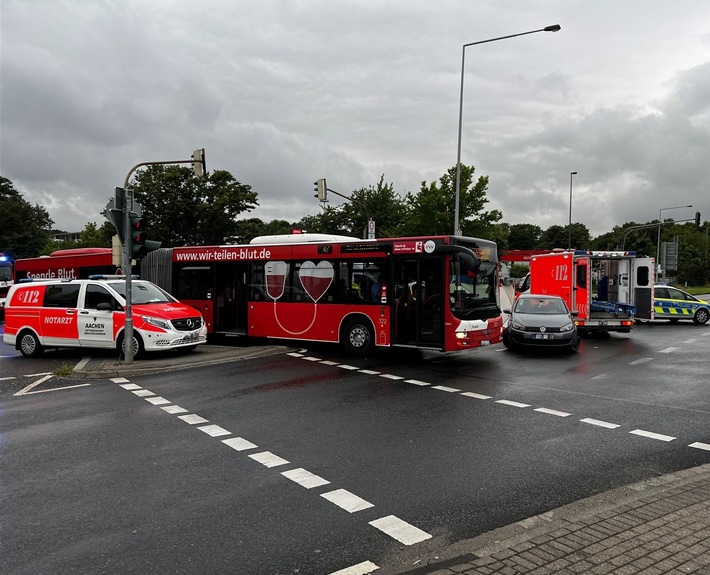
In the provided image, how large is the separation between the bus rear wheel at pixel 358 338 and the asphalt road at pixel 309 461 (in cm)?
280

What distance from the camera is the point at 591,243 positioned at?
423ft

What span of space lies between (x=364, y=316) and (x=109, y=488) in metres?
9.35

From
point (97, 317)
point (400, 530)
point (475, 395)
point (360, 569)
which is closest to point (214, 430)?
point (400, 530)

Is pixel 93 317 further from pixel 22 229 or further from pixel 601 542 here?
pixel 22 229

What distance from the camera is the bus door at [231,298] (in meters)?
16.6

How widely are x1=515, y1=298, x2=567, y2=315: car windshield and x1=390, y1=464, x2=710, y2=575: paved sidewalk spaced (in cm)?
1151

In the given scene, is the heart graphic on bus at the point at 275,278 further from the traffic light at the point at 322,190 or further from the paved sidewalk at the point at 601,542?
the paved sidewalk at the point at 601,542

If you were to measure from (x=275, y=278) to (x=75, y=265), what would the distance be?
1266 cm

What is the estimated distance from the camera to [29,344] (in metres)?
14.7

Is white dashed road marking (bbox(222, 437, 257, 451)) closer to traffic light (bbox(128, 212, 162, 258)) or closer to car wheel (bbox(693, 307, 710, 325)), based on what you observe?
traffic light (bbox(128, 212, 162, 258))

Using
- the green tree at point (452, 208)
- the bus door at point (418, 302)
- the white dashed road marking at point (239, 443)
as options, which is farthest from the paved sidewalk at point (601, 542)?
the green tree at point (452, 208)

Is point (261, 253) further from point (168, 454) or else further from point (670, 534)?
point (670, 534)

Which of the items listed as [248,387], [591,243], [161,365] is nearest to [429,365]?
[248,387]

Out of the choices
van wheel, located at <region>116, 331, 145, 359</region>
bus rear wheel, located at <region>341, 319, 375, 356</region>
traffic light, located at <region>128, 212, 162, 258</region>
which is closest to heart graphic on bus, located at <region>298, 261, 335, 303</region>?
bus rear wheel, located at <region>341, 319, 375, 356</region>
